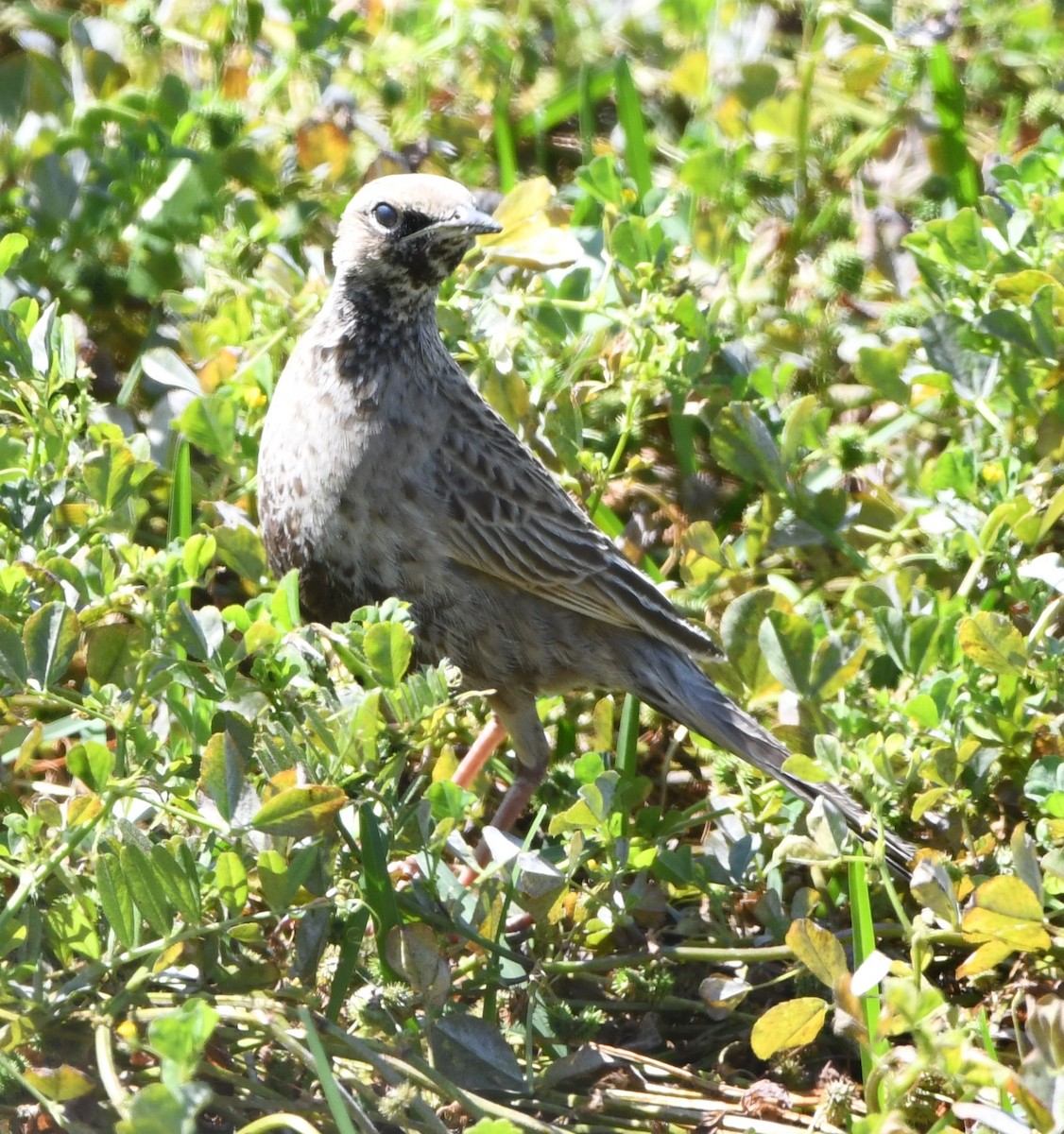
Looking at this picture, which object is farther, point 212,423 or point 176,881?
point 212,423

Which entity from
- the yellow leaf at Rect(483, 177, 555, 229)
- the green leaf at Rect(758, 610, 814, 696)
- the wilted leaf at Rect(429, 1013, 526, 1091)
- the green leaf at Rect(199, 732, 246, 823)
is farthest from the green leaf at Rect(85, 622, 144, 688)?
the yellow leaf at Rect(483, 177, 555, 229)

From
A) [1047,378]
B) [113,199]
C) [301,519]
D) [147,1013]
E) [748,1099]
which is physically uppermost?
[113,199]

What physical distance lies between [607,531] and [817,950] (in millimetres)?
1921

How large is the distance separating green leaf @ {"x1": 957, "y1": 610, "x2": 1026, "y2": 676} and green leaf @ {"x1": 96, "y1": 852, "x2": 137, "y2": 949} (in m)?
1.96

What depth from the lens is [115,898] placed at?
298 centimetres

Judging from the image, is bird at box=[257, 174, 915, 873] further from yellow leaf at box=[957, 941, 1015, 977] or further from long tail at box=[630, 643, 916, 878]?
yellow leaf at box=[957, 941, 1015, 977]

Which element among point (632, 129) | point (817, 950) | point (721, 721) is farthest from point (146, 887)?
point (632, 129)

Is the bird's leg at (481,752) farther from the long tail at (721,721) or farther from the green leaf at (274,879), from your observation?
the green leaf at (274,879)

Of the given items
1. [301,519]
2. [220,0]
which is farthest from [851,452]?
[220,0]

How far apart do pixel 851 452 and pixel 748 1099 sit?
2.08 m

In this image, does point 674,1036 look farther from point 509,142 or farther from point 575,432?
point 509,142

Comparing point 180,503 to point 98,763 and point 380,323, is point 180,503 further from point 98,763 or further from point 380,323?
point 98,763

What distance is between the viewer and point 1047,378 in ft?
15.0

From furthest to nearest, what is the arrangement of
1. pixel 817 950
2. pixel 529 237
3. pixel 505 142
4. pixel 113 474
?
1. pixel 505 142
2. pixel 529 237
3. pixel 113 474
4. pixel 817 950
